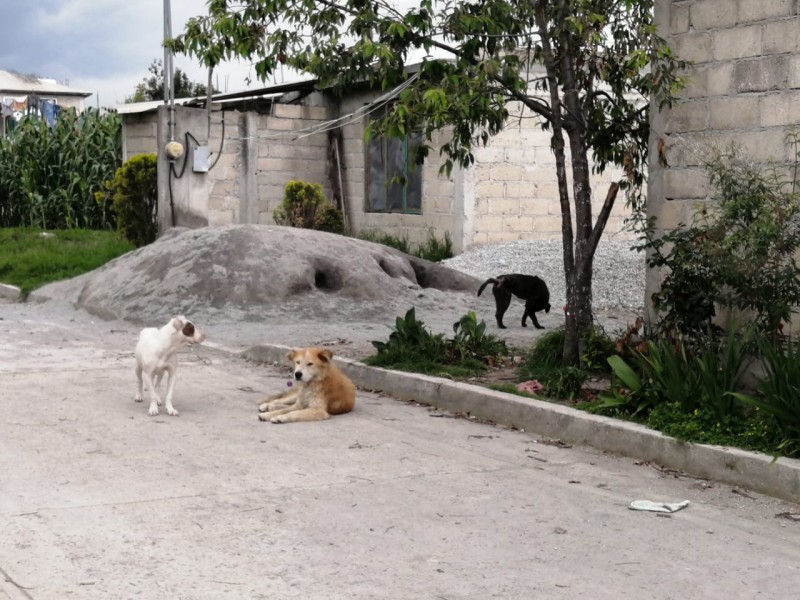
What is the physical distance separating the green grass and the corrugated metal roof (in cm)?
3576

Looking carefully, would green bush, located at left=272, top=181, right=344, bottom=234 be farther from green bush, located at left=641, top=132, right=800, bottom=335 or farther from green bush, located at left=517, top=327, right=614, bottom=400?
green bush, located at left=641, top=132, right=800, bottom=335

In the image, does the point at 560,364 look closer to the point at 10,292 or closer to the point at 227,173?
the point at 10,292

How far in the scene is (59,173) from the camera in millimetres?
29078

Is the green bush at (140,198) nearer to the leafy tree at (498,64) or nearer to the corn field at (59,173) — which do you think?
the corn field at (59,173)

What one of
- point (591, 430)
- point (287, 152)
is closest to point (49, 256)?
point (287, 152)

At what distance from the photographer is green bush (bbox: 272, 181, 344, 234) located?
2209 cm

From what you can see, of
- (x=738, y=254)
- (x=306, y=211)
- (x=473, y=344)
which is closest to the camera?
(x=738, y=254)

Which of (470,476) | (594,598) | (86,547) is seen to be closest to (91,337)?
(470,476)

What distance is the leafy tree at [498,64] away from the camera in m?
9.20

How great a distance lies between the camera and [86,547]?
210 inches

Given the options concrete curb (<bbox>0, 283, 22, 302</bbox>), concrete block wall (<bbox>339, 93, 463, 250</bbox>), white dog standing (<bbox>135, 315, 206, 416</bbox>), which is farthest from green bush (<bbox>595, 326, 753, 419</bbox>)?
concrete block wall (<bbox>339, 93, 463, 250</bbox>)

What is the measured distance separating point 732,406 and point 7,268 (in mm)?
14280

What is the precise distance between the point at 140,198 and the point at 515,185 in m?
6.55

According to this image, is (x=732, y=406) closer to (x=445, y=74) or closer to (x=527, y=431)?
(x=527, y=431)
